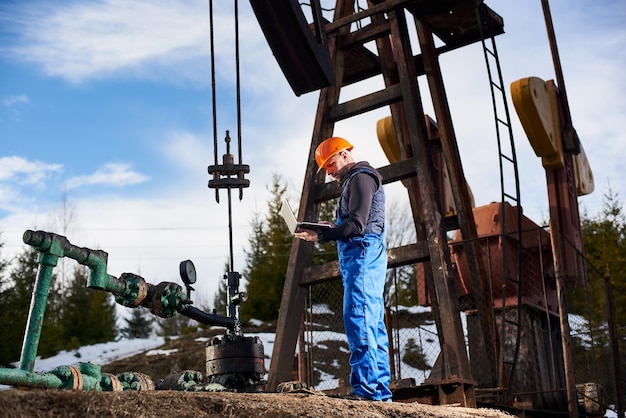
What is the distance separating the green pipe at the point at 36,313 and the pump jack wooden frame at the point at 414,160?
3.61m

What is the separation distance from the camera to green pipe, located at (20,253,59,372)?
10.2 ft

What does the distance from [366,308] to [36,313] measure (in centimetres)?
204

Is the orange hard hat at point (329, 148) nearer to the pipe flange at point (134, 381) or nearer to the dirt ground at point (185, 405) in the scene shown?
the dirt ground at point (185, 405)

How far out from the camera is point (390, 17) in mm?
7531

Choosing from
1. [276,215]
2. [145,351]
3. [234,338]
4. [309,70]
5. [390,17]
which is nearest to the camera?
[234,338]

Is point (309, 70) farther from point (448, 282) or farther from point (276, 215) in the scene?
point (276, 215)

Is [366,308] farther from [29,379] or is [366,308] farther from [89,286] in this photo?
[29,379]

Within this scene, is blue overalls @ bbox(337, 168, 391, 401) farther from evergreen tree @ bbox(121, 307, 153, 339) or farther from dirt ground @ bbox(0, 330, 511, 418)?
evergreen tree @ bbox(121, 307, 153, 339)

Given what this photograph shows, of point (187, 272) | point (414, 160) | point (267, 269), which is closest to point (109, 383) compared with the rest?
point (187, 272)

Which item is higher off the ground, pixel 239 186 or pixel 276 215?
pixel 276 215

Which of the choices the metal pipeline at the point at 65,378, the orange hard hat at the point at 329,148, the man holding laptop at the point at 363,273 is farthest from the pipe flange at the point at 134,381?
the orange hard hat at the point at 329,148

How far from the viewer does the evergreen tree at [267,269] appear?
1002 inches

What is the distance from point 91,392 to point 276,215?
26338 mm

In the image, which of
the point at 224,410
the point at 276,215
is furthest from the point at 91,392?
the point at 276,215
